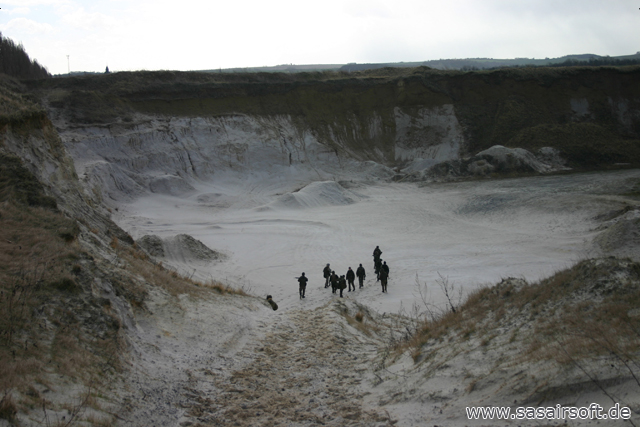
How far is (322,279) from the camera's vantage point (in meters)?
16.5

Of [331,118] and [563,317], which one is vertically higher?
[331,118]

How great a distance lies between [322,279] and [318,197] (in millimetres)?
14183

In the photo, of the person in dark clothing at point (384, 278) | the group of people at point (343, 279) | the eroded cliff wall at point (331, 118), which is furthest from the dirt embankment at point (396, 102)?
the person in dark clothing at point (384, 278)

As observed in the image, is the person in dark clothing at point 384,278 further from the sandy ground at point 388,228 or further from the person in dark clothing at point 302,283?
the person in dark clothing at point 302,283

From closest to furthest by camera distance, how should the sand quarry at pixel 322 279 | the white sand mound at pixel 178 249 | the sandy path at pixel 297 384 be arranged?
1. the sandy path at pixel 297 384
2. the sand quarry at pixel 322 279
3. the white sand mound at pixel 178 249

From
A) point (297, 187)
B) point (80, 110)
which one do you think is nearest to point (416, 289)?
point (297, 187)

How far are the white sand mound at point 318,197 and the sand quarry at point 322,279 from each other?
12 centimetres

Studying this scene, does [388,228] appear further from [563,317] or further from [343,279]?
[563,317]

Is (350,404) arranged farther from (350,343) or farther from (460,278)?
(460,278)

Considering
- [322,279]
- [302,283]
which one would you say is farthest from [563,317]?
[322,279]

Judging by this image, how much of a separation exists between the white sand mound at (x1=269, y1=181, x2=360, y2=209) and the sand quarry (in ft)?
0.39

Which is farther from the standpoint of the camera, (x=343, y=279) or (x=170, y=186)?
(x=170, y=186)

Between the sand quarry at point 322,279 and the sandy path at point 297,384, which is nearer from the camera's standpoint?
the sandy path at point 297,384

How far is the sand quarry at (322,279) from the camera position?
211 inches
